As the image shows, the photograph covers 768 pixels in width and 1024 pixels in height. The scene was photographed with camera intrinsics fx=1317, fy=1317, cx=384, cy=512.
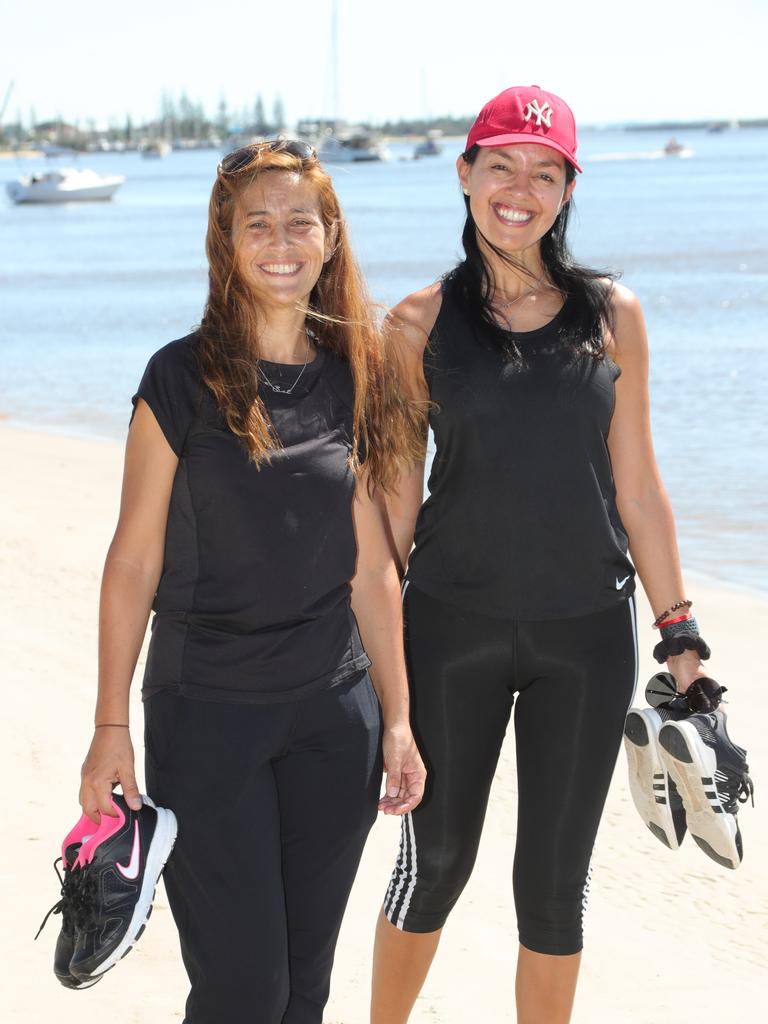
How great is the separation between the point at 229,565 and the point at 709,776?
1.10m

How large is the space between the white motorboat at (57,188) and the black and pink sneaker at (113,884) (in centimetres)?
5961

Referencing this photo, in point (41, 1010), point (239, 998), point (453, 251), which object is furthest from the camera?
point (453, 251)

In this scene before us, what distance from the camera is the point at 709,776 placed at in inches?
106

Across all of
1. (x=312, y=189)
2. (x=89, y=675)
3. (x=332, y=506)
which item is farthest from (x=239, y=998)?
(x=89, y=675)

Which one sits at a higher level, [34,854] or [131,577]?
[131,577]

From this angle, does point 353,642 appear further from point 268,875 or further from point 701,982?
point 701,982

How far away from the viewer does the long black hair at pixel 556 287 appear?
9.00ft

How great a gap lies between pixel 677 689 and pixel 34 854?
76.2 inches

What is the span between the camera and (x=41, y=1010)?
123 inches

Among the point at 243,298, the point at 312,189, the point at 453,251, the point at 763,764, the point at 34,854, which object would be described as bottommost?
the point at 453,251

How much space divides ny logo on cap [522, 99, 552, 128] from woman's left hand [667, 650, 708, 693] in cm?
118

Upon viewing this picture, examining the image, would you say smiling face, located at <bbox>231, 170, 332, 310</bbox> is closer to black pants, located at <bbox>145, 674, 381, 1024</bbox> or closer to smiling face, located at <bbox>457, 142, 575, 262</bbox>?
smiling face, located at <bbox>457, 142, 575, 262</bbox>

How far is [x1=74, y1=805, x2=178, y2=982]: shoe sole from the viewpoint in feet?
7.24

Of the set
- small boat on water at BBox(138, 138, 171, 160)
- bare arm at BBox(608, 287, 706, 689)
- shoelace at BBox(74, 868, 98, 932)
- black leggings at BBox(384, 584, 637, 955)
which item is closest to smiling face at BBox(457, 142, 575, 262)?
bare arm at BBox(608, 287, 706, 689)
